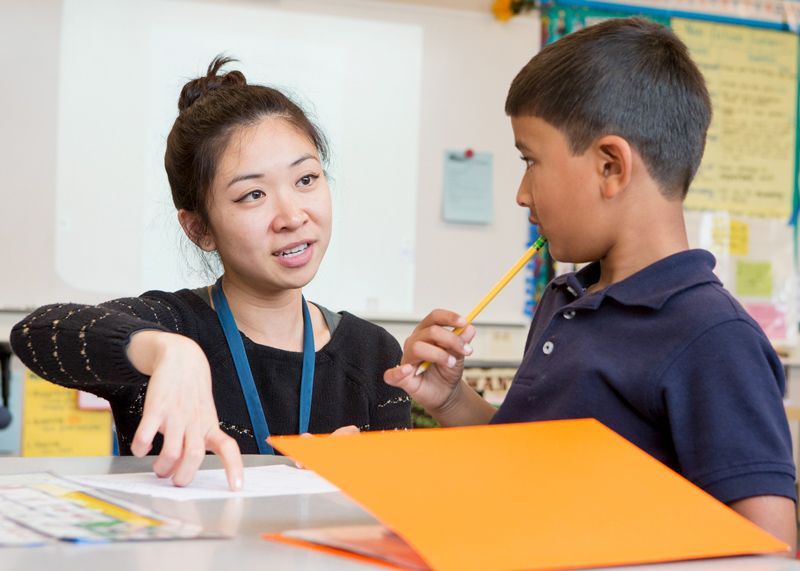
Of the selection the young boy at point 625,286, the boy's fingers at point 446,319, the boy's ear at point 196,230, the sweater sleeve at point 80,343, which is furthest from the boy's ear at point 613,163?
the boy's ear at point 196,230

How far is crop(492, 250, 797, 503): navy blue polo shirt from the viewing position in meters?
0.58

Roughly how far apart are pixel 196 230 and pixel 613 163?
2.43 feet

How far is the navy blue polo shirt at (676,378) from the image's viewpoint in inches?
22.8

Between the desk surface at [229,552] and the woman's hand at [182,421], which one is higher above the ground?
the woman's hand at [182,421]

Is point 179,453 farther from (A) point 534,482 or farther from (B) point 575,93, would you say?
(B) point 575,93

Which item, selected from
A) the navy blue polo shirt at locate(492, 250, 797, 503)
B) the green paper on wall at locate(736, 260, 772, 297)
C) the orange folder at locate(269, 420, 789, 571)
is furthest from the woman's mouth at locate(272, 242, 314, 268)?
the green paper on wall at locate(736, 260, 772, 297)

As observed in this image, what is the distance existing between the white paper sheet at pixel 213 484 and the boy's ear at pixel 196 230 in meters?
0.63

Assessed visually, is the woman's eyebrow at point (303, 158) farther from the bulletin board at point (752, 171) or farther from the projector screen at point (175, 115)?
the bulletin board at point (752, 171)

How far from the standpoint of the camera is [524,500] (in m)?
0.43

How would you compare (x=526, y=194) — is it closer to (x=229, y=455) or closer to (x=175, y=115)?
(x=229, y=455)

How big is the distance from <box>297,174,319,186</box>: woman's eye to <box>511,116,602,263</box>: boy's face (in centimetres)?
46

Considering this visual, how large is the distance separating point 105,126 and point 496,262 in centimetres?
149

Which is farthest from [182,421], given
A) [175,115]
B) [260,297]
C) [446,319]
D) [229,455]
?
[175,115]

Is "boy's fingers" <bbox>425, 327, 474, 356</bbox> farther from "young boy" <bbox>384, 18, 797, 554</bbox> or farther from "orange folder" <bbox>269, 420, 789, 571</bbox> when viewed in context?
"orange folder" <bbox>269, 420, 789, 571</bbox>
